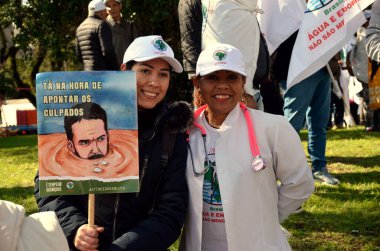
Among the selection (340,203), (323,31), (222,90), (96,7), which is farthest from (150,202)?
(96,7)

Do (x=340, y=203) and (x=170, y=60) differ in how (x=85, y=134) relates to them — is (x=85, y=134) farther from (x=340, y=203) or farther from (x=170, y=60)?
(x=340, y=203)

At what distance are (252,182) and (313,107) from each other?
278 centimetres

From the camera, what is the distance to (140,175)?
2.93 metres

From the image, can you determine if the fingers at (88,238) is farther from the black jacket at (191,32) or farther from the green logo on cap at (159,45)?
the black jacket at (191,32)

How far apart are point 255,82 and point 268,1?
0.86m

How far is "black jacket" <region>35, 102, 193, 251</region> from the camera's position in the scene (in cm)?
287

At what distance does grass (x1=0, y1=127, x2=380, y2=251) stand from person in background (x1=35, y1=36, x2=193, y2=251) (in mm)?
1235

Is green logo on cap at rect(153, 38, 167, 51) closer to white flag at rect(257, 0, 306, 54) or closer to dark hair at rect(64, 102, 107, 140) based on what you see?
dark hair at rect(64, 102, 107, 140)

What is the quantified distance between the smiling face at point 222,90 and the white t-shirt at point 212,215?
0.75 ft

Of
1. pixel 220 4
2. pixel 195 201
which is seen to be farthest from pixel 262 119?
pixel 220 4

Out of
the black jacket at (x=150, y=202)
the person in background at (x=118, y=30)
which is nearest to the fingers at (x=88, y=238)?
the black jacket at (x=150, y=202)

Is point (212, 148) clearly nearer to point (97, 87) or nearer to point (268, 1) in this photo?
point (97, 87)

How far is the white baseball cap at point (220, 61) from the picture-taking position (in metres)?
3.00

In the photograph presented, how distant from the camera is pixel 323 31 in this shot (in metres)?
4.82
